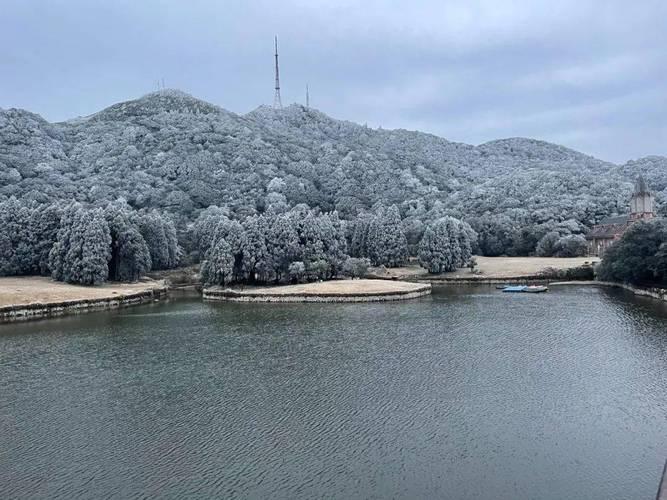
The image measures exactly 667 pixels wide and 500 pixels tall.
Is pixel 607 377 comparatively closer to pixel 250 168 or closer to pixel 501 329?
pixel 501 329

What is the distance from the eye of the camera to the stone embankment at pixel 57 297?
5381 centimetres

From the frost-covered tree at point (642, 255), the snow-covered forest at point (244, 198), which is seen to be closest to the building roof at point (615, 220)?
the snow-covered forest at point (244, 198)

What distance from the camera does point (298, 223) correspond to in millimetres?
78312

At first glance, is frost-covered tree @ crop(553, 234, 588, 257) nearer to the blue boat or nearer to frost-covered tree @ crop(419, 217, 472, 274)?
frost-covered tree @ crop(419, 217, 472, 274)

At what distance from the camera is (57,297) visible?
5806 cm

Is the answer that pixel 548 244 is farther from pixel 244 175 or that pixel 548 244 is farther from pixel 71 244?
pixel 244 175

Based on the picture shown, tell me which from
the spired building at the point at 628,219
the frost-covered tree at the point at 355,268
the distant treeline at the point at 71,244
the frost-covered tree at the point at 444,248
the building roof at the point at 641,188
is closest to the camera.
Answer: the distant treeline at the point at 71,244

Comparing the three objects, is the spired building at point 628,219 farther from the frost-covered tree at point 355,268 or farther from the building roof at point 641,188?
the frost-covered tree at point 355,268

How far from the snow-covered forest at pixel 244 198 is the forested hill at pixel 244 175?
51 cm

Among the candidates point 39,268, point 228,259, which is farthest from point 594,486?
point 39,268

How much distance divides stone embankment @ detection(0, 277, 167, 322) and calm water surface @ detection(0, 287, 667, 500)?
10353mm

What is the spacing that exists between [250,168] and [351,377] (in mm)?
128850

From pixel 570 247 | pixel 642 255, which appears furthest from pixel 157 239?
pixel 570 247

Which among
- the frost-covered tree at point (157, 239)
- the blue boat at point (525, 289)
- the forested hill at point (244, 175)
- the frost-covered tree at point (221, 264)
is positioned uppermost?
the forested hill at point (244, 175)
